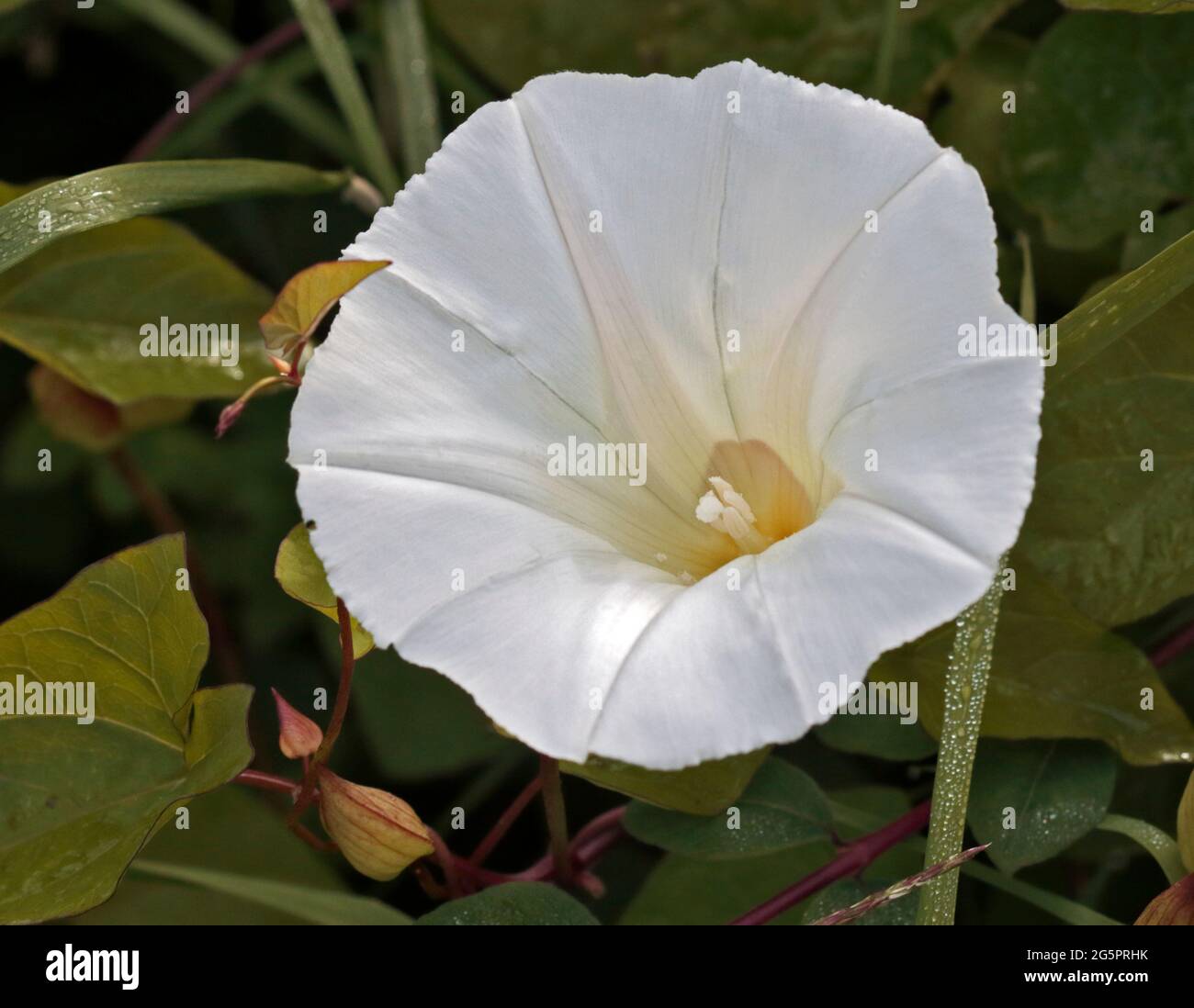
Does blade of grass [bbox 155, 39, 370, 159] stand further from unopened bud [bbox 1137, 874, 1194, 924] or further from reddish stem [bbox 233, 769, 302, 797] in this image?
unopened bud [bbox 1137, 874, 1194, 924]

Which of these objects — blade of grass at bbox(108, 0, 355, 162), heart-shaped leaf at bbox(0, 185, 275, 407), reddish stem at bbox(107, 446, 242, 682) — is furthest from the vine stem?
blade of grass at bbox(108, 0, 355, 162)

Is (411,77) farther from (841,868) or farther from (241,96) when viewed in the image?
(841,868)

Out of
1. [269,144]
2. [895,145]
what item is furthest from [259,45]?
[895,145]

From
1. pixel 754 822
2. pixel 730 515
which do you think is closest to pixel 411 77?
pixel 730 515

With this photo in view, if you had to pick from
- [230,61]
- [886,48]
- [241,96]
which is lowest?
[886,48]
